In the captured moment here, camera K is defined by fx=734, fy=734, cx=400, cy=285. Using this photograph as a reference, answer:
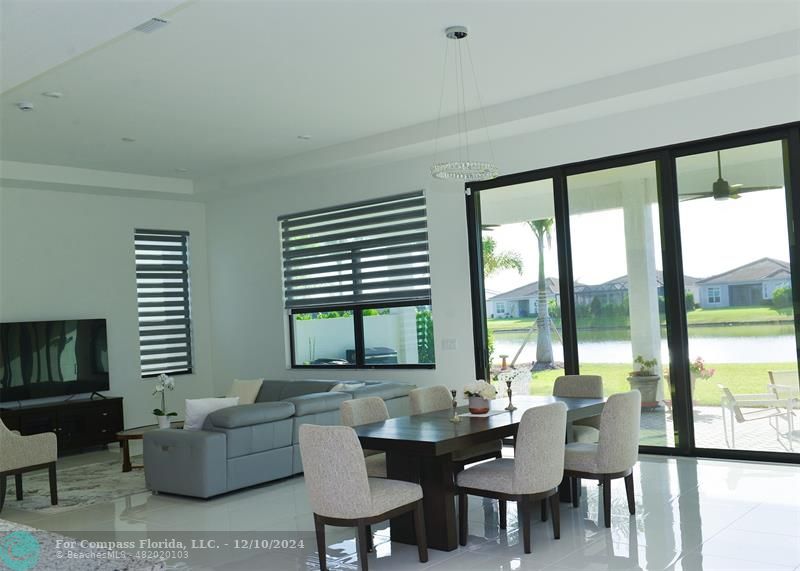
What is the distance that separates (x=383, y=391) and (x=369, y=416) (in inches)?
79.2

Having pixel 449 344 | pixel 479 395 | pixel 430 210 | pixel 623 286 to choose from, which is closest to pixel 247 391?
pixel 449 344

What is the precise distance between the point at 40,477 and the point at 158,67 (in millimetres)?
4333

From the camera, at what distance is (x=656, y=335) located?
6793mm

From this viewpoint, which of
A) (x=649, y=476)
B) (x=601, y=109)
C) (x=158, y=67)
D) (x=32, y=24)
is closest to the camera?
(x=32, y=24)

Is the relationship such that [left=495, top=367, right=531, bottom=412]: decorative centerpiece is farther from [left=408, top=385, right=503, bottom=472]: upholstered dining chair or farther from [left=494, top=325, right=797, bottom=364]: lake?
[left=408, top=385, right=503, bottom=472]: upholstered dining chair

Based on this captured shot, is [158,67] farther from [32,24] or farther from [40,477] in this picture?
[40,477]

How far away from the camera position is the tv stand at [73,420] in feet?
26.3

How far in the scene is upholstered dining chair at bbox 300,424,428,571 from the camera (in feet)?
12.6

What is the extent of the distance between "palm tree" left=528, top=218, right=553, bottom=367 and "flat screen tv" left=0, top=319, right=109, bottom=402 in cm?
537

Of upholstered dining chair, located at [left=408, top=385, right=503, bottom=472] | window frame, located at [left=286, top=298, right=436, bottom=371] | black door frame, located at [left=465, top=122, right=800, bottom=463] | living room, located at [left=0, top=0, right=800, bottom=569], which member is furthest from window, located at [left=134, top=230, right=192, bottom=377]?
upholstered dining chair, located at [left=408, top=385, right=503, bottom=472]

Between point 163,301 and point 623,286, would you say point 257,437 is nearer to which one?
point 623,286

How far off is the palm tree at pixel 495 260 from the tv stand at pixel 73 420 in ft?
15.5

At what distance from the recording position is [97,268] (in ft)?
31.0

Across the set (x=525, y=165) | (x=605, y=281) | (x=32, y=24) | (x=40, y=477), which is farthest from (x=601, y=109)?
(x=40, y=477)
